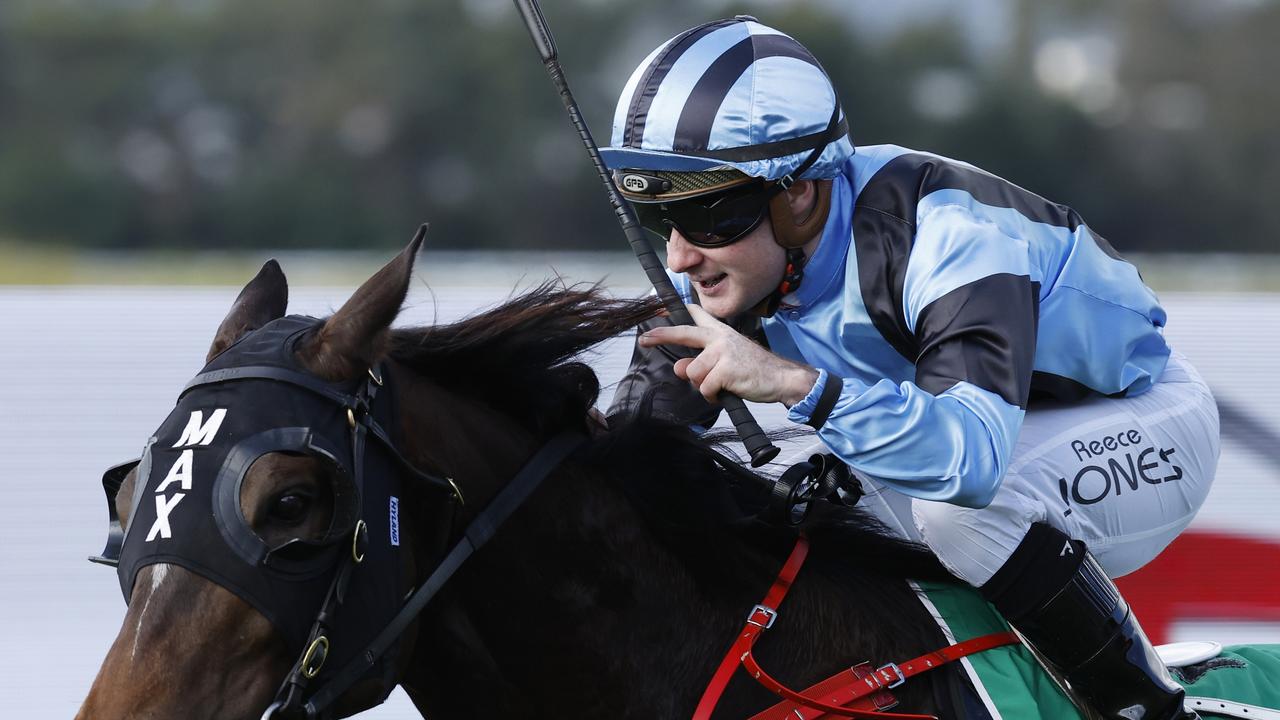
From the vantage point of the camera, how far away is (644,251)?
1961mm

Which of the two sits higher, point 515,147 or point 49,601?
point 49,601

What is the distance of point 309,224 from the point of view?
13312mm

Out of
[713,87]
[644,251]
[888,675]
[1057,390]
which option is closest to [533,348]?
[644,251]

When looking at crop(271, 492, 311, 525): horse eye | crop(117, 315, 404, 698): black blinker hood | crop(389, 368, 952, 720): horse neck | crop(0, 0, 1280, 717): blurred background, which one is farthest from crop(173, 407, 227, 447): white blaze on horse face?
crop(0, 0, 1280, 717): blurred background

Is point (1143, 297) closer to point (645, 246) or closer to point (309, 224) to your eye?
point (645, 246)

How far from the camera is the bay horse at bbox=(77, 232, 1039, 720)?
1564 millimetres

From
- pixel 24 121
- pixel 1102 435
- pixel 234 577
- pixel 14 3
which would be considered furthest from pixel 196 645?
pixel 14 3

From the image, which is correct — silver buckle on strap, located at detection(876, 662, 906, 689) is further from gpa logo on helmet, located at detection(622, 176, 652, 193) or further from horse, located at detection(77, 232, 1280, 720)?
gpa logo on helmet, located at detection(622, 176, 652, 193)

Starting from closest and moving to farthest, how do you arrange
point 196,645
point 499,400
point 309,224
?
point 196,645 < point 499,400 < point 309,224

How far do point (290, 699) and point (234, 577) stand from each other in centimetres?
15

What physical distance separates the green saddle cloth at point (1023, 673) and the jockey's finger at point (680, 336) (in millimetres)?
568

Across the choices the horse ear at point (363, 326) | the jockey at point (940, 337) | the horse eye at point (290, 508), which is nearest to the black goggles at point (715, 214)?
the jockey at point (940, 337)

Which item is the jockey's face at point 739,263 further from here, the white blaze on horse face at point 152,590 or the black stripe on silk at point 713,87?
the white blaze on horse face at point 152,590

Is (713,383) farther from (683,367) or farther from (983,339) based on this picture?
(983,339)
